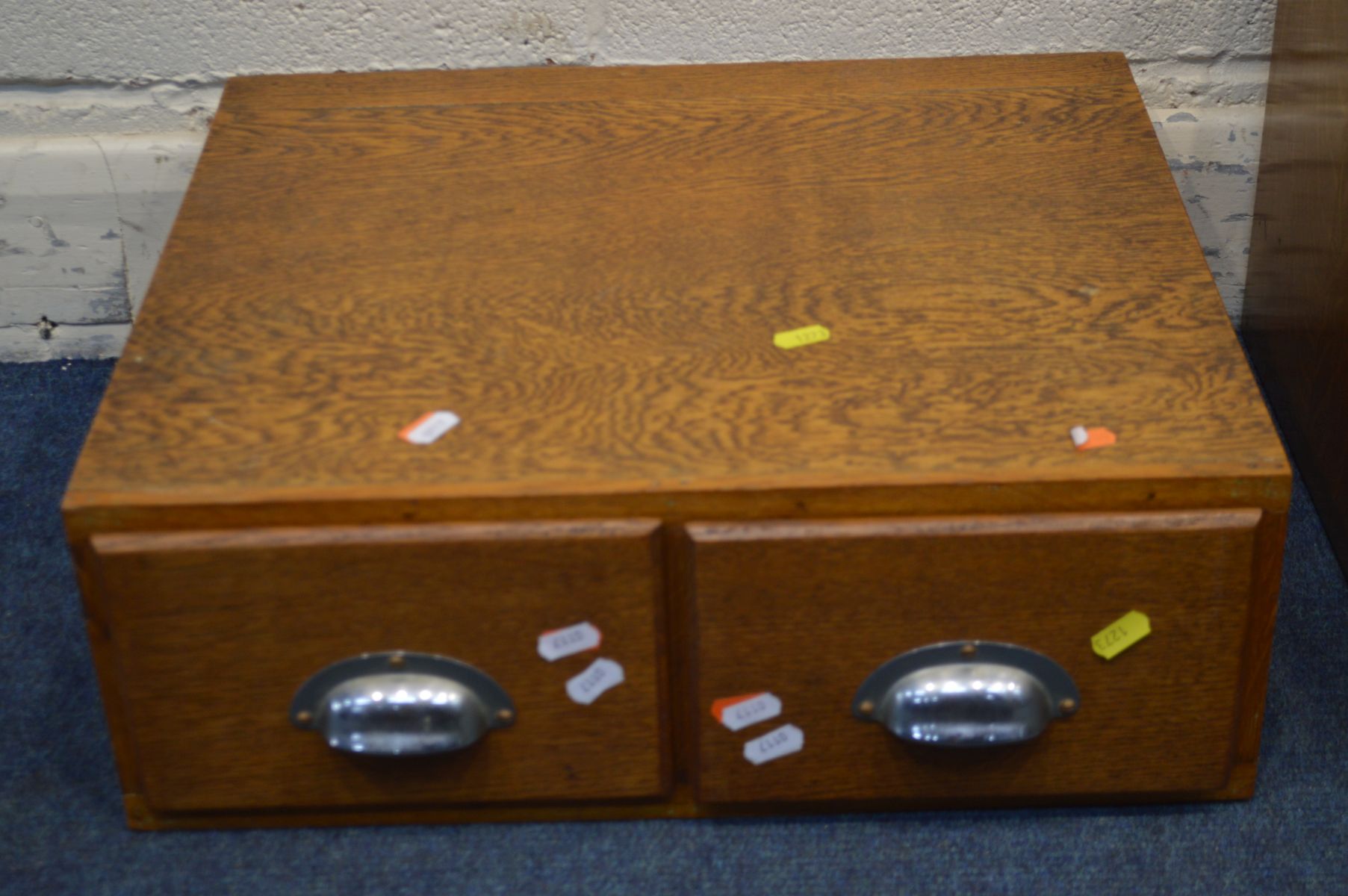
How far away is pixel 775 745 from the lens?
104 centimetres

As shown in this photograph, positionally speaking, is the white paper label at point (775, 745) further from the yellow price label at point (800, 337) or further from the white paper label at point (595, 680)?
the yellow price label at point (800, 337)

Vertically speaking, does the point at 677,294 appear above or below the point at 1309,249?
above

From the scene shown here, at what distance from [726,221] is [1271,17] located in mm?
632

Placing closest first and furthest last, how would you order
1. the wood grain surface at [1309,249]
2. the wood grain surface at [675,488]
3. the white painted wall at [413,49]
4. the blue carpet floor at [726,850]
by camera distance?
the wood grain surface at [675,488]
the blue carpet floor at [726,850]
the wood grain surface at [1309,249]
the white painted wall at [413,49]

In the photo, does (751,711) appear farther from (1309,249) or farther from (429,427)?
(1309,249)

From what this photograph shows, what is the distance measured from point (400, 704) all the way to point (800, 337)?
36 centimetres

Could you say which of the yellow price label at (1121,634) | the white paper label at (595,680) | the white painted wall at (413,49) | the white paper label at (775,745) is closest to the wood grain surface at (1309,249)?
the white painted wall at (413,49)

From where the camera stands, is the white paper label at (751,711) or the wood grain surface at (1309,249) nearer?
the white paper label at (751,711)

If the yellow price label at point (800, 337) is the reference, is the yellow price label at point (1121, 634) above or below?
below

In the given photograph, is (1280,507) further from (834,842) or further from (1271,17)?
(1271,17)

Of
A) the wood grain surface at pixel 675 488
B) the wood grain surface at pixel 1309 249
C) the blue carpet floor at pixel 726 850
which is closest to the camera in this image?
the wood grain surface at pixel 675 488

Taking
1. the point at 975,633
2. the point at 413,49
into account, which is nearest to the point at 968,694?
the point at 975,633

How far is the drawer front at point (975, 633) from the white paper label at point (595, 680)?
0.18 ft

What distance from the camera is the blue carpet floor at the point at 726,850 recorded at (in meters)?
1.06
